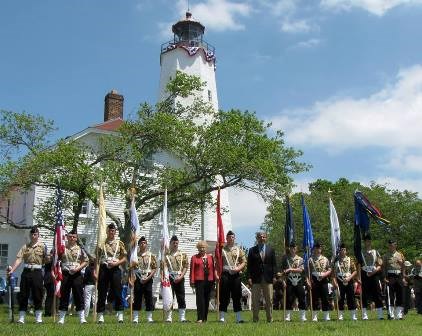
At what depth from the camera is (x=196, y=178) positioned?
1155 inches

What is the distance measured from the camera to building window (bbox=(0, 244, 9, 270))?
38.2m

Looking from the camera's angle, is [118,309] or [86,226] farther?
[86,226]

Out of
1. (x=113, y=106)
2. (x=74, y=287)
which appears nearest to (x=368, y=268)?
(x=74, y=287)

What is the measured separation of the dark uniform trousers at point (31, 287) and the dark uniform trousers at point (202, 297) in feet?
11.5

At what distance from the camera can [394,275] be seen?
1573cm

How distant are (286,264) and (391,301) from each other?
9.13 feet

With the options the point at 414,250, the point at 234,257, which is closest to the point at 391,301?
the point at 234,257

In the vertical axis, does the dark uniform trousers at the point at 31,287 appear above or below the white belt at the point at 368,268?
below

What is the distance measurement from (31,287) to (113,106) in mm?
31844

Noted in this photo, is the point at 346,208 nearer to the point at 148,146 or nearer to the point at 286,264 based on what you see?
the point at 148,146

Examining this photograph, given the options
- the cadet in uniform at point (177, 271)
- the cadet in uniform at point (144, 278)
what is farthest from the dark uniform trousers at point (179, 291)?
the cadet in uniform at point (144, 278)

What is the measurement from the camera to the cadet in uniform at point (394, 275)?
15.6m

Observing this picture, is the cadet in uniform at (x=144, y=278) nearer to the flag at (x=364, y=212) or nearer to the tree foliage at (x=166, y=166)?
the flag at (x=364, y=212)

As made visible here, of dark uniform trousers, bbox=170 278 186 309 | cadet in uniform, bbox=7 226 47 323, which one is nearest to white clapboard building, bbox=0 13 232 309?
dark uniform trousers, bbox=170 278 186 309
